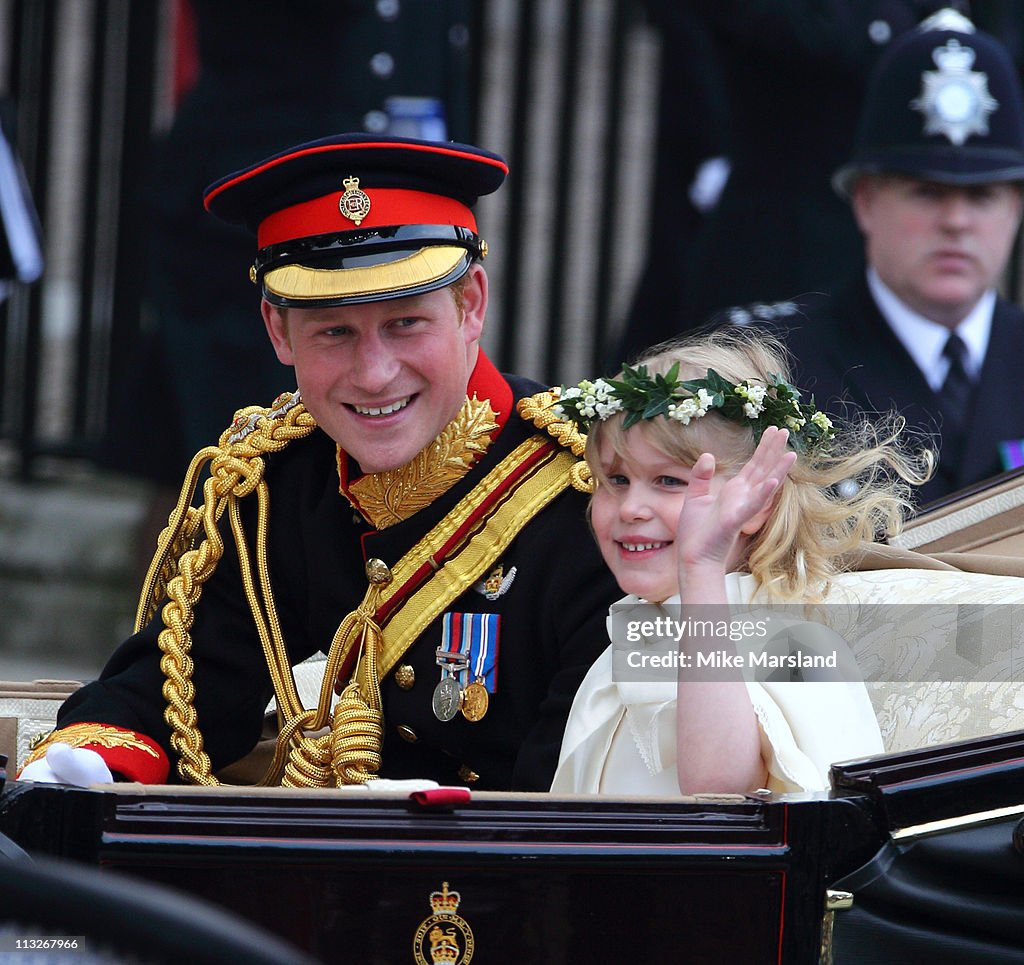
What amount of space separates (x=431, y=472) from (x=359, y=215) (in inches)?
13.3

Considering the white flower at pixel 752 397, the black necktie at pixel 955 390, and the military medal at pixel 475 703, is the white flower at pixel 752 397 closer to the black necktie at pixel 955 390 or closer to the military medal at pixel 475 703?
the military medal at pixel 475 703

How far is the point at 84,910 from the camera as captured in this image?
1029mm

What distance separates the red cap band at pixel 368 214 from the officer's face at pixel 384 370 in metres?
0.09

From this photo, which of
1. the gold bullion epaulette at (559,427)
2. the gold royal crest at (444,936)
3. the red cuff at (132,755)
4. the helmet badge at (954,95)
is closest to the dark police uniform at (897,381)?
the helmet badge at (954,95)

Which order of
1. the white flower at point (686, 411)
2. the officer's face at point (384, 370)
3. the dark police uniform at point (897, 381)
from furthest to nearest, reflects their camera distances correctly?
the dark police uniform at point (897, 381)
the officer's face at point (384, 370)
the white flower at point (686, 411)

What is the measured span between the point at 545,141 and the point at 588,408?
345cm

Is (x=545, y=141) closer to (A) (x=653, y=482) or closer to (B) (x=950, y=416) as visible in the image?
(B) (x=950, y=416)

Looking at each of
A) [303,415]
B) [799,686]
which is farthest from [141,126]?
[799,686]

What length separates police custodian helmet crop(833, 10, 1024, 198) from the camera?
3.79 meters

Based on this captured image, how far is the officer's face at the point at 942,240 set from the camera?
3.79m

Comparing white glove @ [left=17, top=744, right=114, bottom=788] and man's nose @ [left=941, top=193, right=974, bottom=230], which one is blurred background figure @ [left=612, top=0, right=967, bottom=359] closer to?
man's nose @ [left=941, top=193, right=974, bottom=230]

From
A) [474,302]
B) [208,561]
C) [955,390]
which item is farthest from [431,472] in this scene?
[955,390]

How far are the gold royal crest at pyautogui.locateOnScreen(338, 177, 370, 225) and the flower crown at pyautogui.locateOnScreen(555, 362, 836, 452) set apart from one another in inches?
14.0

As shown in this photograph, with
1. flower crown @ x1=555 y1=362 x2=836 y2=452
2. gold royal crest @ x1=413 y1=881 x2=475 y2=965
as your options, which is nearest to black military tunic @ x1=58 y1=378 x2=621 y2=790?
flower crown @ x1=555 y1=362 x2=836 y2=452
